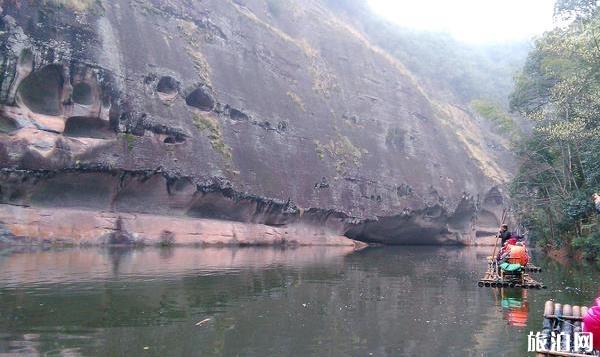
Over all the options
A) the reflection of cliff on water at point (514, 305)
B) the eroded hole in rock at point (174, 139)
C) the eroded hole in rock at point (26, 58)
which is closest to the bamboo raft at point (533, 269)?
the reflection of cliff on water at point (514, 305)

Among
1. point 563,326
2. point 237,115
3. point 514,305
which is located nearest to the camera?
point 563,326

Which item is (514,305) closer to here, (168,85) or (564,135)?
(564,135)

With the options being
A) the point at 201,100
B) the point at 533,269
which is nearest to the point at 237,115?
the point at 201,100

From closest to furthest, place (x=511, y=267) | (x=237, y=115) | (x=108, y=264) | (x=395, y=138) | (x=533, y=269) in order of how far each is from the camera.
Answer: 1. (x=511, y=267)
2. (x=108, y=264)
3. (x=533, y=269)
4. (x=237, y=115)
5. (x=395, y=138)

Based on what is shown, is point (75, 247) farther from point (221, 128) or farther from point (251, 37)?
point (251, 37)

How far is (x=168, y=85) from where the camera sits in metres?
34.0

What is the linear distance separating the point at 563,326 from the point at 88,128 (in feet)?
91.0

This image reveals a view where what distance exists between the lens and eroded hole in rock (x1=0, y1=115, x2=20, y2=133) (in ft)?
83.8

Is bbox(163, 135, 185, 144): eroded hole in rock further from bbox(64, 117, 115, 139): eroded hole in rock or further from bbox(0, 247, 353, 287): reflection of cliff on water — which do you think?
bbox(0, 247, 353, 287): reflection of cliff on water

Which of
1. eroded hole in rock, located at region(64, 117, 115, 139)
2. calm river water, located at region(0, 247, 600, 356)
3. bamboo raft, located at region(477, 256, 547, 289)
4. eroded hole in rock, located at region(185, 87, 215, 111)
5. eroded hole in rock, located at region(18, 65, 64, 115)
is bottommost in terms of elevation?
calm river water, located at region(0, 247, 600, 356)

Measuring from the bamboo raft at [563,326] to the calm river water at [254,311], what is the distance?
0.74 meters

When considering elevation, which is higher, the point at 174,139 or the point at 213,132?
the point at 213,132

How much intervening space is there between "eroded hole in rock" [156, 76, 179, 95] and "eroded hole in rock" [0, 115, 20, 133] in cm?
962

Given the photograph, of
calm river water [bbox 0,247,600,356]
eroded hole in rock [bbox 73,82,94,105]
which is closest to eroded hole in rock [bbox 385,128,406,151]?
eroded hole in rock [bbox 73,82,94,105]
